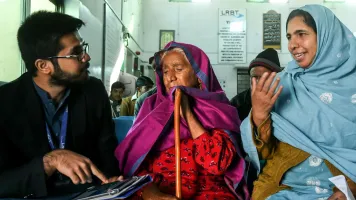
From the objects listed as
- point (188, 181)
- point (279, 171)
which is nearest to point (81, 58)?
point (188, 181)

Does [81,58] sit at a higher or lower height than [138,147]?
higher

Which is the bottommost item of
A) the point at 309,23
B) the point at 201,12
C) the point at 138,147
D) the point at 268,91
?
the point at 138,147

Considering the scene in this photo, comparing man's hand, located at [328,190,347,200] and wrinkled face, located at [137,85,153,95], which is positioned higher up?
wrinkled face, located at [137,85,153,95]

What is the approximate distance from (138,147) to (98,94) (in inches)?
15.3

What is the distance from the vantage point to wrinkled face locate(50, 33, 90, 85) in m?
1.91

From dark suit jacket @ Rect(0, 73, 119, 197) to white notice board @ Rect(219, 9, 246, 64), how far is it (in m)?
9.42

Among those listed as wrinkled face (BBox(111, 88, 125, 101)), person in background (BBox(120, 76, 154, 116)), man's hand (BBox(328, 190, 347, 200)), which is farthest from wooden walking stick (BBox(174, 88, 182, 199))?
wrinkled face (BBox(111, 88, 125, 101))

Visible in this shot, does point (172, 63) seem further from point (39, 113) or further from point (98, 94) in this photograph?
point (39, 113)

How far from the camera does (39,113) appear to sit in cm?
174

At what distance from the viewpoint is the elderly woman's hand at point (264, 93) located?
1.59m

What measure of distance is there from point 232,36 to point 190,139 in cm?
972

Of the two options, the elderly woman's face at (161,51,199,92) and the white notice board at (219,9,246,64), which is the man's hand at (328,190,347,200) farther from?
the white notice board at (219,9,246,64)

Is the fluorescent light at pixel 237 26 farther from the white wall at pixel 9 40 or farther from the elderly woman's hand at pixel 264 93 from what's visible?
the elderly woman's hand at pixel 264 93

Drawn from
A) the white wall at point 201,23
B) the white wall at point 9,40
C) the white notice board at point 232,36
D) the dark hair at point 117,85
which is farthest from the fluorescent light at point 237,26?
the white wall at point 9,40
